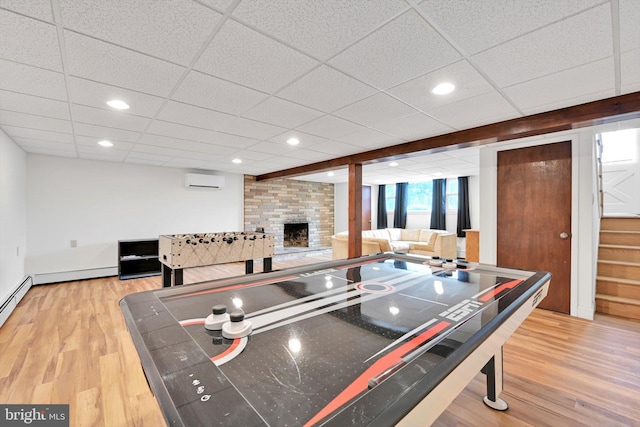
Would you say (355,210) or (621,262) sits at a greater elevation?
(355,210)

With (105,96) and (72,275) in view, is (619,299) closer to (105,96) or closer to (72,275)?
(105,96)

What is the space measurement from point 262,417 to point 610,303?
4.56 m

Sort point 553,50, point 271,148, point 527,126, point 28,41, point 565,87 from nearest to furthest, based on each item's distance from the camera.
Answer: point 28,41 → point 553,50 → point 565,87 → point 527,126 → point 271,148

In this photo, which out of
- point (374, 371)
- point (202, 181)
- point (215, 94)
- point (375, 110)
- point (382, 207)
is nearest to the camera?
point (374, 371)

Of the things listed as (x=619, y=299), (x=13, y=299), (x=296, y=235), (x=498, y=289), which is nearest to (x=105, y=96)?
(x=13, y=299)

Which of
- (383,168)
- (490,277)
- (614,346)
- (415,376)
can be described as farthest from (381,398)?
(383,168)

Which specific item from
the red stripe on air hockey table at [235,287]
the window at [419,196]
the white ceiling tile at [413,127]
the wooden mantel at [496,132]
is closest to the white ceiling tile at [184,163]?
the wooden mantel at [496,132]

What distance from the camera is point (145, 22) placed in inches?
56.4

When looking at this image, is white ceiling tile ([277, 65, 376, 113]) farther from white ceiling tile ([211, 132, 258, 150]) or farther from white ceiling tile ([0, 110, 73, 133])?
white ceiling tile ([0, 110, 73, 133])

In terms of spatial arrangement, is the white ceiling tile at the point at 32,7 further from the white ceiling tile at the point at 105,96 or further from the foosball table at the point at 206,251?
the foosball table at the point at 206,251

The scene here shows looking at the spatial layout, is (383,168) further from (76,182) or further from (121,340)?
(76,182)

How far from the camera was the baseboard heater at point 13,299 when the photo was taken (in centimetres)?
311

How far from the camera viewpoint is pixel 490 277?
206cm

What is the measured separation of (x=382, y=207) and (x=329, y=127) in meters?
6.74
